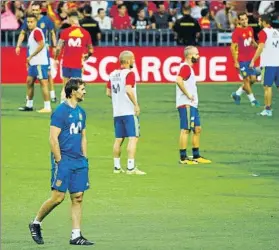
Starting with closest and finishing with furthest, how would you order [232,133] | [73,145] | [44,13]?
[73,145], [232,133], [44,13]

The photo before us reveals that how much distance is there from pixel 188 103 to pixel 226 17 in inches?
683

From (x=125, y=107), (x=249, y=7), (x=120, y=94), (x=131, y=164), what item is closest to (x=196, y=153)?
(x=131, y=164)

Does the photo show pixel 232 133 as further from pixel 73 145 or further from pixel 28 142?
pixel 73 145

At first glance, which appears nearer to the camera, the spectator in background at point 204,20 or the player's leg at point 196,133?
the player's leg at point 196,133

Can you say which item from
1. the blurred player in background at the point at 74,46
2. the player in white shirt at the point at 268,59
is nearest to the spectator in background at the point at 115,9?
the blurred player in background at the point at 74,46

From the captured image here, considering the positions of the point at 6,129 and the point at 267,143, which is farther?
the point at 6,129

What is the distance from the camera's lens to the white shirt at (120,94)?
1961 centimetres

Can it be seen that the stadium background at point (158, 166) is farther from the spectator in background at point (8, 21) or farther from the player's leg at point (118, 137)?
the player's leg at point (118, 137)

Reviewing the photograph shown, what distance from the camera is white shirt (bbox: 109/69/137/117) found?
64.3 feet

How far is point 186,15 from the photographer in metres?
35.9

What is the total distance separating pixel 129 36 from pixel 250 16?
3353 mm

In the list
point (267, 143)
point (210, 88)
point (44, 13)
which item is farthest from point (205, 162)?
point (210, 88)

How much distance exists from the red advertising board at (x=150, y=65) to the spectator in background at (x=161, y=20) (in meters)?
1.44

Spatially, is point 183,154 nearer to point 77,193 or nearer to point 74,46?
point 77,193
